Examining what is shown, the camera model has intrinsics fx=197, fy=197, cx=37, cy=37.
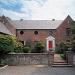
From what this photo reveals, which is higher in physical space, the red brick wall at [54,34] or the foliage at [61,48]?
the red brick wall at [54,34]

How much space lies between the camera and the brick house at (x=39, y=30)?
1592 inches

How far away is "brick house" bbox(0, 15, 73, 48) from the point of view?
133 feet

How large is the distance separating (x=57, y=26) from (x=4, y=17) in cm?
1123

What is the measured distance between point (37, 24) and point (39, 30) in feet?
6.30

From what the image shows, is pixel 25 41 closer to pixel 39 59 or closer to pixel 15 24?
pixel 15 24

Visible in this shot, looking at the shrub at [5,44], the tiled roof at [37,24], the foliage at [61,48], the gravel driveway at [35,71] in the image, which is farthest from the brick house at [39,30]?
the gravel driveway at [35,71]

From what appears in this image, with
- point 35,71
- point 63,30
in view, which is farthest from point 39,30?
point 35,71

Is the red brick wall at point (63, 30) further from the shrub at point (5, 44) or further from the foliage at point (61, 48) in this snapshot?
the shrub at point (5, 44)

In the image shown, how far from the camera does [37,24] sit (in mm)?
42406

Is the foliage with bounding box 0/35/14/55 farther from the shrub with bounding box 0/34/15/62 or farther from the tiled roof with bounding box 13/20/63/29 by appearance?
the tiled roof with bounding box 13/20/63/29

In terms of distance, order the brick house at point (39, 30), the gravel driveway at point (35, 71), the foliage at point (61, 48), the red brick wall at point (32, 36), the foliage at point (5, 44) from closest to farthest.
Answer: the gravel driveway at point (35, 71)
the foliage at point (5, 44)
the foliage at point (61, 48)
the brick house at point (39, 30)
the red brick wall at point (32, 36)

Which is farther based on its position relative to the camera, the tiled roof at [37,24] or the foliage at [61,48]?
the tiled roof at [37,24]

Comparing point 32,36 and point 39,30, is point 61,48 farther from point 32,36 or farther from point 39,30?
point 32,36

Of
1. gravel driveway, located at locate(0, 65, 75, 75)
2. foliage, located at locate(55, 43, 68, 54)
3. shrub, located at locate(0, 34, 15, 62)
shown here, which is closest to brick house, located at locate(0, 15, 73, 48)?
foliage, located at locate(55, 43, 68, 54)
